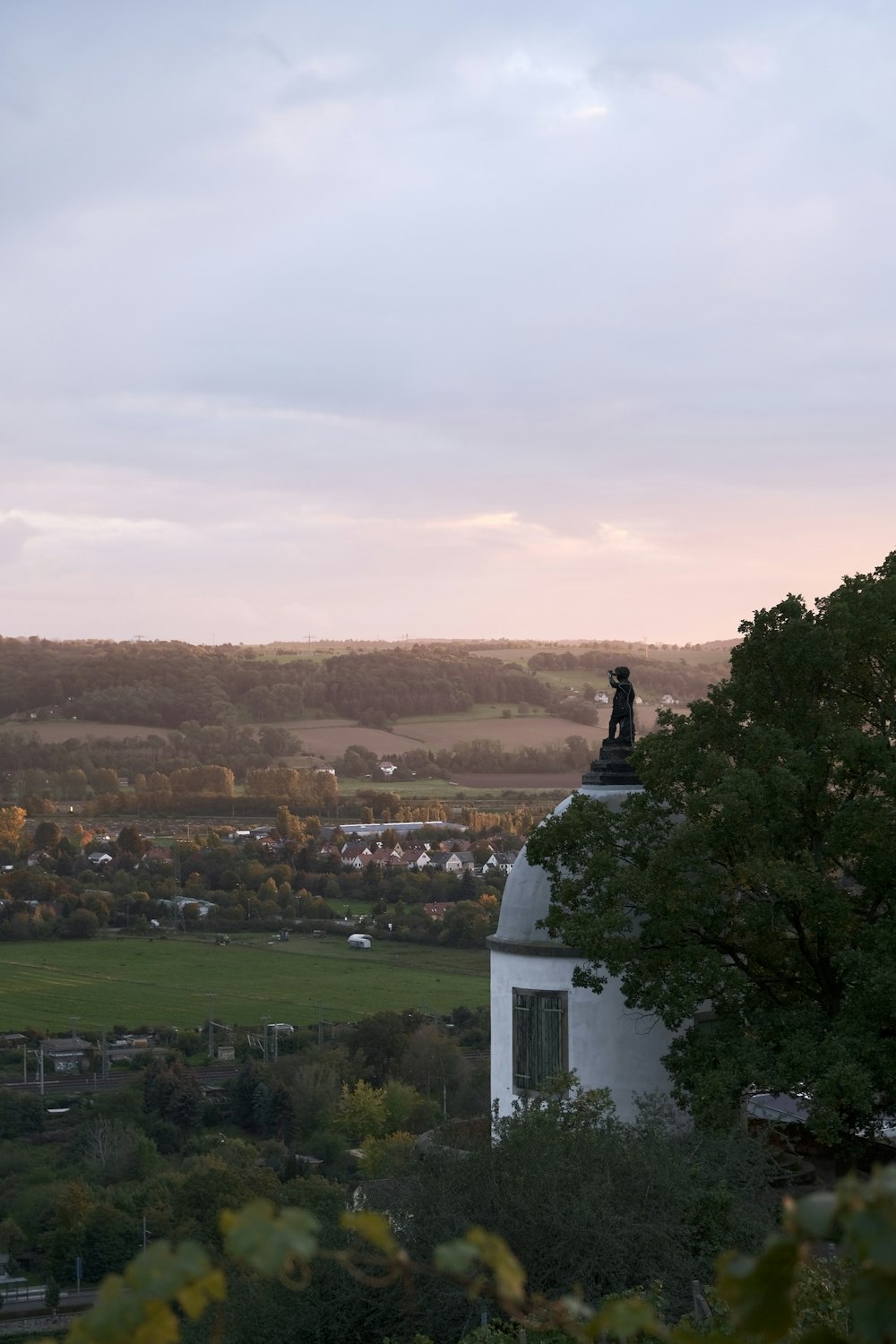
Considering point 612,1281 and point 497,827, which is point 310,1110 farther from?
point 497,827

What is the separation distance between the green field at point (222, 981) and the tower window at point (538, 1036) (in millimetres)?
75279

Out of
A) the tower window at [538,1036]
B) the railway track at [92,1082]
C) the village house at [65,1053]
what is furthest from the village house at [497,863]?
the tower window at [538,1036]

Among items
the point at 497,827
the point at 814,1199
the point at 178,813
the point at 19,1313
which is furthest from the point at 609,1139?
the point at 178,813

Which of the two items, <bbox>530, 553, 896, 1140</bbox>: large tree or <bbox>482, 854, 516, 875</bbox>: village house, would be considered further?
<bbox>482, 854, 516, 875</bbox>: village house

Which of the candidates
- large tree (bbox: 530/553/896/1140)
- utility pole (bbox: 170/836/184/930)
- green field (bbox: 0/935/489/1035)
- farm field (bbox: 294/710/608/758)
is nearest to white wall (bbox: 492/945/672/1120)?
large tree (bbox: 530/553/896/1140)

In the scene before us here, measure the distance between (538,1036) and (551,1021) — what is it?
0.25 meters

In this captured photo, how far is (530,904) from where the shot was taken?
59.6 ft

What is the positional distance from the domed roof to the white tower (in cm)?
1

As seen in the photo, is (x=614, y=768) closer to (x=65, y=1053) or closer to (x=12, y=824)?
(x=65, y=1053)

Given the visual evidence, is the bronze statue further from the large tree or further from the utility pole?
the utility pole

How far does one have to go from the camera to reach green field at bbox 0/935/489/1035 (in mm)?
97500

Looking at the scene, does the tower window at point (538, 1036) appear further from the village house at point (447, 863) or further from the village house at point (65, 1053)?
the village house at point (447, 863)

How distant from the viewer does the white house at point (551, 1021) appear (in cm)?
1727

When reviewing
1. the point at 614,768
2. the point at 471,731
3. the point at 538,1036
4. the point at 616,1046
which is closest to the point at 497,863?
the point at 471,731
